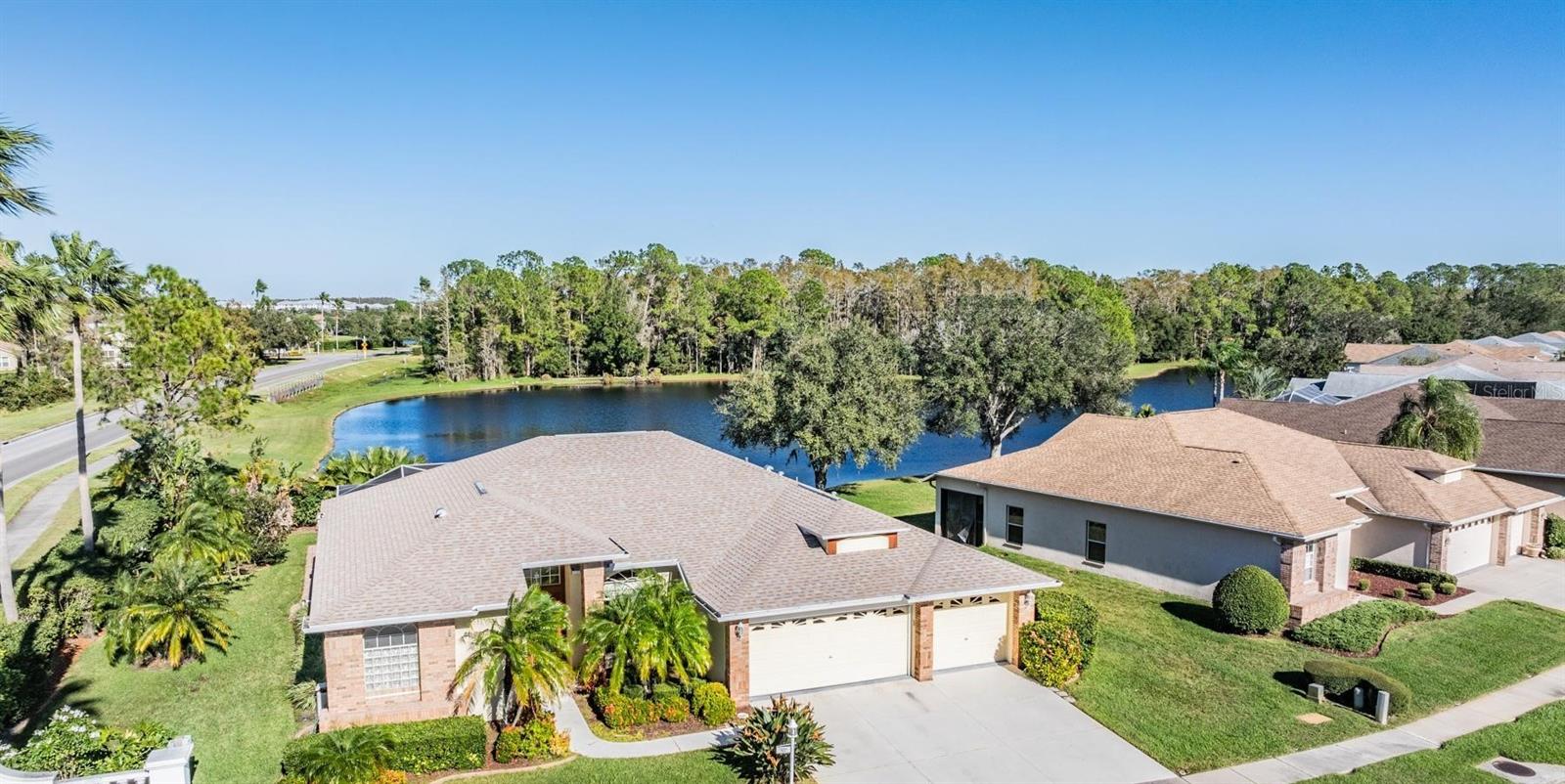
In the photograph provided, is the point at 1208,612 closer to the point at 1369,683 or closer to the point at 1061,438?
the point at 1369,683

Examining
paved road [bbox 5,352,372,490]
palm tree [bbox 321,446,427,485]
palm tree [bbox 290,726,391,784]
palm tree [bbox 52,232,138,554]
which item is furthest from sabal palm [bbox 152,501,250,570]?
palm tree [bbox 290,726,391,784]

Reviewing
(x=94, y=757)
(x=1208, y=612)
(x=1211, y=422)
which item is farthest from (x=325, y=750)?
(x=1211, y=422)

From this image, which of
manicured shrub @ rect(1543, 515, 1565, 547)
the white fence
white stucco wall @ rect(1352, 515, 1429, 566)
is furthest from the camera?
manicured shrub @ rect(1543, 515, 1565, 547)

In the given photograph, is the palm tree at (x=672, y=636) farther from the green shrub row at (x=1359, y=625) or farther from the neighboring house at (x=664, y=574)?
the green shrub row at (x=1359, y=625)

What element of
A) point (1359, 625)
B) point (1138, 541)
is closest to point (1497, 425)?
point (1359, 625)

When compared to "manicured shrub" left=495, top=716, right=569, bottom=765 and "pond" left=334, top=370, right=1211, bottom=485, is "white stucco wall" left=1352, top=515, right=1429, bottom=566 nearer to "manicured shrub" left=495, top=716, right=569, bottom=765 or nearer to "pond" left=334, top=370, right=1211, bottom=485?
"pond" left=334, top=370, right=1211, bottom=485

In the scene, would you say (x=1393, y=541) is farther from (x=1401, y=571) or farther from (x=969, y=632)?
(x=969, y=632)
